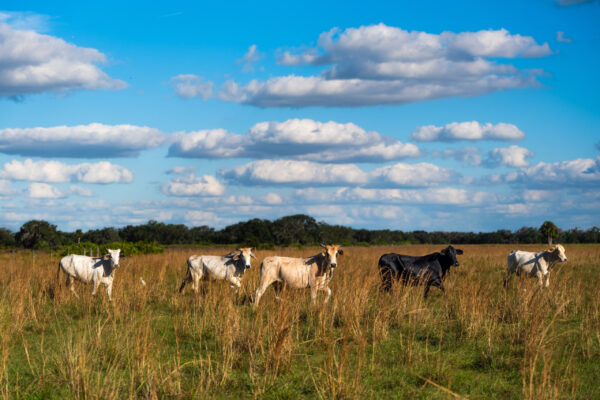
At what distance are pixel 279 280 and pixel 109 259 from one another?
190 inches

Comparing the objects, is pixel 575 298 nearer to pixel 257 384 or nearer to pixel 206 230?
pixel 257 384

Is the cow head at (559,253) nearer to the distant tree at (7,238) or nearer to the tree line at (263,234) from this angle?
the tree line at (263,234)

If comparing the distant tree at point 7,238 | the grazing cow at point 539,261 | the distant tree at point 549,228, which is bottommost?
the distant tree at point 7,238

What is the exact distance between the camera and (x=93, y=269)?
14.3 meters

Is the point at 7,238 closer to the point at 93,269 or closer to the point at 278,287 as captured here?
the point at 93,269

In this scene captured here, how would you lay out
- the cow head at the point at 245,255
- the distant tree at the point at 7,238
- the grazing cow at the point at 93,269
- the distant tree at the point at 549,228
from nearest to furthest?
the cow head at the point at 245,255 < the grazing cow at the point at 93,269 < the distant tree at the point at 549,228 < the distant tree at the point at 7,238

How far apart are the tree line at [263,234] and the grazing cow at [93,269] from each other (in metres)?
50.4

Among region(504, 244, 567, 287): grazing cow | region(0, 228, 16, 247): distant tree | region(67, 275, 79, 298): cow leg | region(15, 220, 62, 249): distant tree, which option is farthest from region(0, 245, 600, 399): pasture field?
region(0, 228, 16, 247): distant tree

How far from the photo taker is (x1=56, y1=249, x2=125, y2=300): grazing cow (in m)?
14.1

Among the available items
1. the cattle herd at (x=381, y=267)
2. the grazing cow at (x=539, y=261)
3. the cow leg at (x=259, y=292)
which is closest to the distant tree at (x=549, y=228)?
the grazing cow at (x=539, y=261)

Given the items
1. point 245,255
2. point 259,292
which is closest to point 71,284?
point 245,255

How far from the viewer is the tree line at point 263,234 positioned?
64062 millimetres

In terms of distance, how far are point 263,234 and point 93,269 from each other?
57.2m

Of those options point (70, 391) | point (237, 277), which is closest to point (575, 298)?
point (237, 277)
